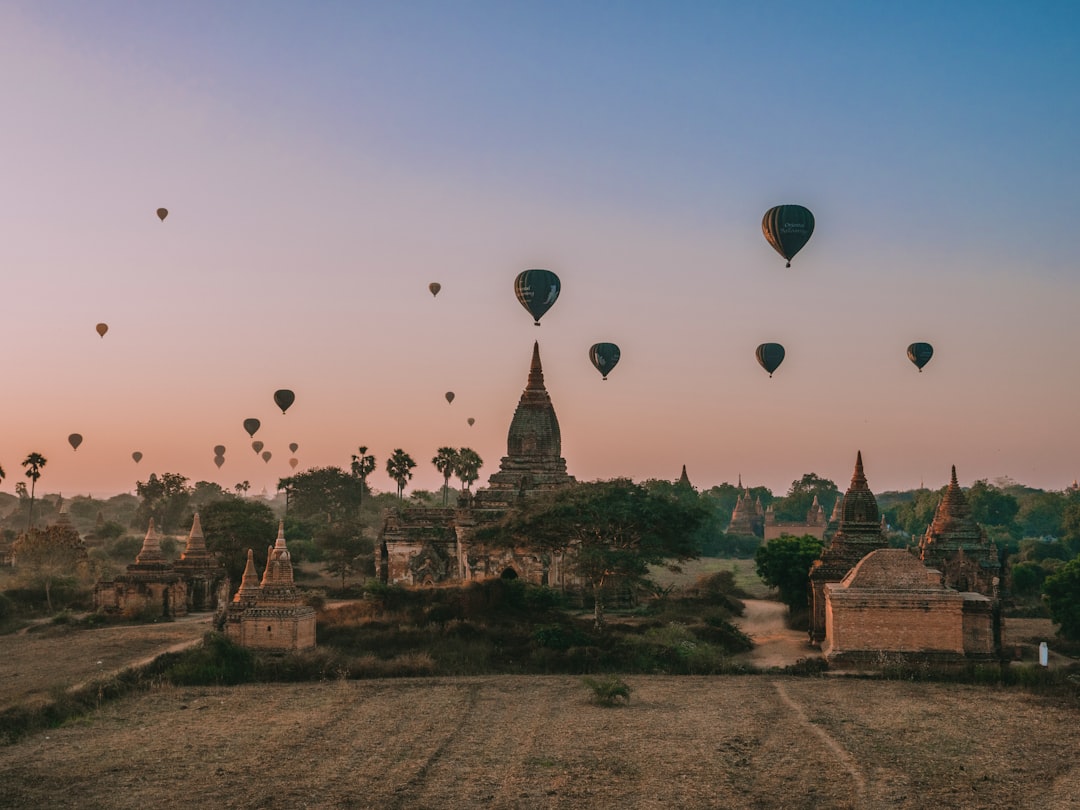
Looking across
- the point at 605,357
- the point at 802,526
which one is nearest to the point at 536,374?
the point at 605,357

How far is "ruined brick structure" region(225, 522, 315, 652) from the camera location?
28.2 metres

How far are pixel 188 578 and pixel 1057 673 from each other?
3227cm

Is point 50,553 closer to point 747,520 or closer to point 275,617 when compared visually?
point 275,617

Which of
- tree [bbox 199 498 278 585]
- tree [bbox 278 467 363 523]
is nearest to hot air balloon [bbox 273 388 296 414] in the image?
tree [bbox 199 498 278 585]

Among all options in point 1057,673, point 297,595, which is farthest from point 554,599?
point 1057,673

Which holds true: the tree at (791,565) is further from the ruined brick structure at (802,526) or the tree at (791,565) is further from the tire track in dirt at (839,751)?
the ruined brick structure at (802,526)

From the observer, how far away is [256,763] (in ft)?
60.2

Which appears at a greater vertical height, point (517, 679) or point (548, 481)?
point (548, 481)

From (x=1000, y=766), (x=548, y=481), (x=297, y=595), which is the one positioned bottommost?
(x=1000, y=766)

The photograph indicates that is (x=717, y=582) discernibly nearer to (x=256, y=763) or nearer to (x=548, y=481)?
(x=548, y=481)

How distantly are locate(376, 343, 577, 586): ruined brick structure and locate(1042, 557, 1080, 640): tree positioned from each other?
1763 centimetres

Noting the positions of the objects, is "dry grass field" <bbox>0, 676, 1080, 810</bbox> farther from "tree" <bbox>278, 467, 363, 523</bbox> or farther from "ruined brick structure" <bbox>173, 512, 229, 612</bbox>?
"tree" <bbox>278, 467, 363, 523</bbox>

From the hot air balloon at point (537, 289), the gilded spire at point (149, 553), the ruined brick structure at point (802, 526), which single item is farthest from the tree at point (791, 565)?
the ruined brick structure at point (802, 526)

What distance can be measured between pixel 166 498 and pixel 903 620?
8908 centimetres
